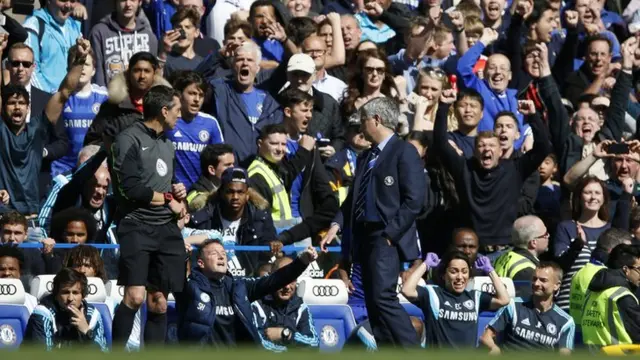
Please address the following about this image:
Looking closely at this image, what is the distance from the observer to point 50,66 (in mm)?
13203

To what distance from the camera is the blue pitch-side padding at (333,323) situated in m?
10.4

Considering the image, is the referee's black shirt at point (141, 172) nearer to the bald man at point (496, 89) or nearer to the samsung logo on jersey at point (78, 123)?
the samsung logo on jersey at point (78, 123)

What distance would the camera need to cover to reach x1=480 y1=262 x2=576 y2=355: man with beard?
1066 centimetres

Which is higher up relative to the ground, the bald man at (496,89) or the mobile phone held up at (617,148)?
the bald man at (496,89)

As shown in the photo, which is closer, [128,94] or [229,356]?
[229,356]

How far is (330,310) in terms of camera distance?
34.3 ft

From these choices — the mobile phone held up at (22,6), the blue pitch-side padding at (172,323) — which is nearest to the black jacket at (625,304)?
the blue pitch-side padding at (172,323)

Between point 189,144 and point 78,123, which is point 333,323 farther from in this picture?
point 78,123

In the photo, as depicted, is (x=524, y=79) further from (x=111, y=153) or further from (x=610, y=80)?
(x=111, y=153)

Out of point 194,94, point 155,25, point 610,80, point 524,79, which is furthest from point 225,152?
point 610,80

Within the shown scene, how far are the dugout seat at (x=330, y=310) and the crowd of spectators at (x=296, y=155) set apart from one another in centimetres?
12

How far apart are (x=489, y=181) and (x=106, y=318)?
3881 mm

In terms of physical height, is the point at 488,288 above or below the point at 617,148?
below

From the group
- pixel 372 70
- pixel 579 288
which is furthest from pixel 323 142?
pixel 579 288
